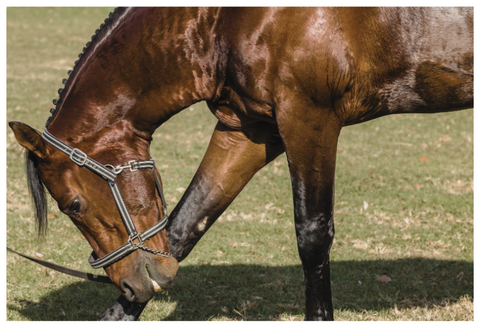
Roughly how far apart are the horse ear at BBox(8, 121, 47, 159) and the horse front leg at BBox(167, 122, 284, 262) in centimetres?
108

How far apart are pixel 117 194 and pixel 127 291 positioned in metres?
0.51

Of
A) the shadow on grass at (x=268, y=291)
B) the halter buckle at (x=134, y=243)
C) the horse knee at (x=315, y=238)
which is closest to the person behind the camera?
the halter buckle at (x=134, y=243)

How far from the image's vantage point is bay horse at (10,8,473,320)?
112 inches

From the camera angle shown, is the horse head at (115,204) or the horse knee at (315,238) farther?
the horse knee at (315,238)

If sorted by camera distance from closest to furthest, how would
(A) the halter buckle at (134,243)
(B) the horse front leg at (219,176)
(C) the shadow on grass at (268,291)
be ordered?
(A) the halter buckle at (134,243) → (B) the horse front leg at (219,176) → (C) the shadow on grass at (268,291)

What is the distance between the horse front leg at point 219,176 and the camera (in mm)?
3508

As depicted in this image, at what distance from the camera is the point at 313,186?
120 inches

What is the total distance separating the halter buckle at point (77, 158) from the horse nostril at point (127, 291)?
2.16 feet

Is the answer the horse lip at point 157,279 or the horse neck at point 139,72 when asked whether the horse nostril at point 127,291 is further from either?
the horse neck at point 139,72

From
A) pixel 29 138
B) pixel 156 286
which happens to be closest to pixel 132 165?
pixel 29 138

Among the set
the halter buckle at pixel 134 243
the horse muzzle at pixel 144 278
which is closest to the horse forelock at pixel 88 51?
the halter buckle at pixel 134 243

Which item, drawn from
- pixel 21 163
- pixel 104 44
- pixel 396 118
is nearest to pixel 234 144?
pixel 104 44

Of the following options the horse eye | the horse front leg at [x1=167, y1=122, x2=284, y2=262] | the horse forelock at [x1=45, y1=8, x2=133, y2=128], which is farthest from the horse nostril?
the horse forelock at [x1=45, y1=8, x2=133, y2=128]

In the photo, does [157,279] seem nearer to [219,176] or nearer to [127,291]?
[127,291]
